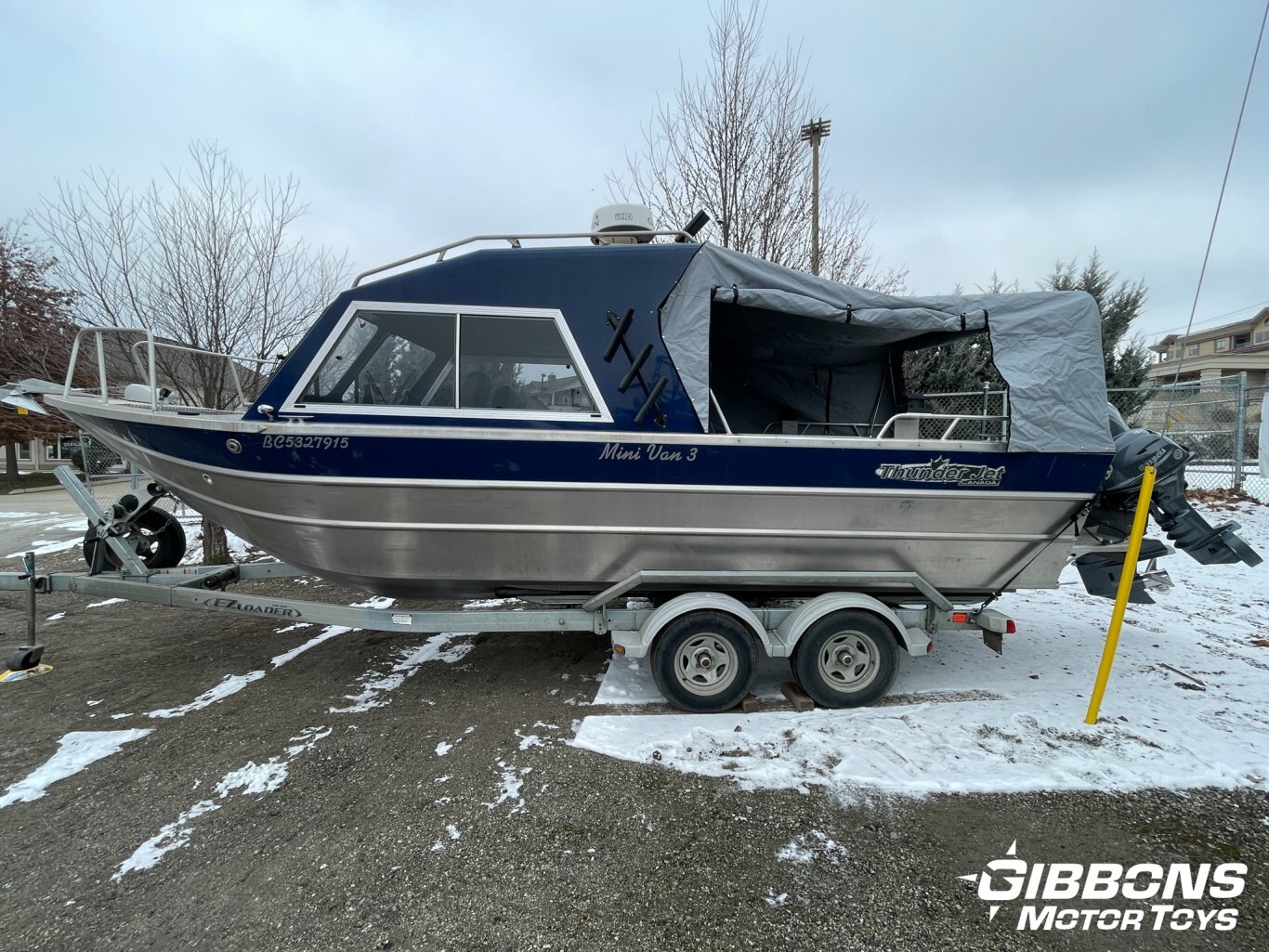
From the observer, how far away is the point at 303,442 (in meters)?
3.21

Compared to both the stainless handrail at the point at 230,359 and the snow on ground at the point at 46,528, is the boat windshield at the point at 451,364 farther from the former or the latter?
the snow on ground at the point at 46,528

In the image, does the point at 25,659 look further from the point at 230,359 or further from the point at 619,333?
the point at 619,333

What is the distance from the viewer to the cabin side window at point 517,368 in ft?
10.9

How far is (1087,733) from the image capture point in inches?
126

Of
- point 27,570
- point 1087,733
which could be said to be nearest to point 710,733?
point 1087,733

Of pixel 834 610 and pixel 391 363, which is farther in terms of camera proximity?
pixel 834 610

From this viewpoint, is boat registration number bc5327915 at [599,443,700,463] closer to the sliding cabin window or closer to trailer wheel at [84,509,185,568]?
the sliding cabin window

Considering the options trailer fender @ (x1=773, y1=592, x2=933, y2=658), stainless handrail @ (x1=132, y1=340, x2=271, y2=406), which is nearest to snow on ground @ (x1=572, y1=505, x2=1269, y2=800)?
trailer fender @ (x1=773, y1=592, x2=933, y2=658)

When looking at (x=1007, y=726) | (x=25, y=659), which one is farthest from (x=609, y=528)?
(x=25, y=659)

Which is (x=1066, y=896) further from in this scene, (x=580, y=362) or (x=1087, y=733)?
(x=580, y=362)

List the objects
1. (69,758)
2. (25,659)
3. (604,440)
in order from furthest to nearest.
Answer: (25,659) → (604,440) → (69,758)

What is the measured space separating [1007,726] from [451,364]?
3912mm

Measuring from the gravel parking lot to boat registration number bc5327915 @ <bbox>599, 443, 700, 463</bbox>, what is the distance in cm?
165

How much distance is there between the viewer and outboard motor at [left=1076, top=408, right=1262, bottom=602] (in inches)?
140
